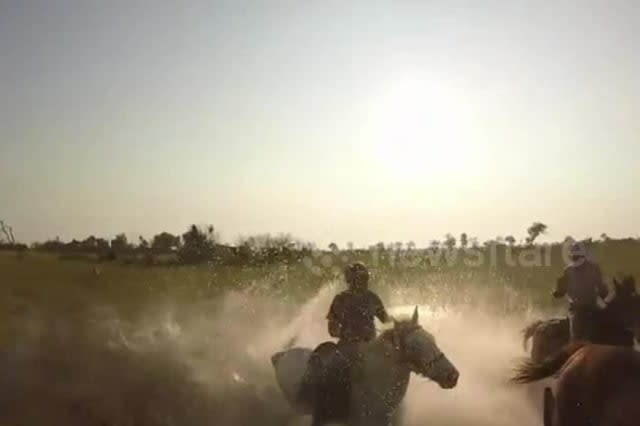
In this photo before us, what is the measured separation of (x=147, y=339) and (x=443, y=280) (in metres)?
37.8

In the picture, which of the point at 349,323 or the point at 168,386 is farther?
the point at 168,386

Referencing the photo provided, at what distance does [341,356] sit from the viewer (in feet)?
39.7

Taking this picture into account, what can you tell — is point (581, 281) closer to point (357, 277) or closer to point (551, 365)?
point (551, 365)

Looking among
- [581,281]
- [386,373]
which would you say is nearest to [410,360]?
[386,373]

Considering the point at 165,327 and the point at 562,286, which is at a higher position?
the point at 562,286

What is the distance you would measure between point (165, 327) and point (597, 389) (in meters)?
19.6

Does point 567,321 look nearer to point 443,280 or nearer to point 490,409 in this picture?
point 490,409

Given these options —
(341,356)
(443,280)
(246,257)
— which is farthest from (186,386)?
(246,257)

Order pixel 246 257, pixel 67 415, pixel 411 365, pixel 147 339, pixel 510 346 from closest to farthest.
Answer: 1. pixel 411 365
2. pixel 67 415
3. pixel 147 339
4. pixel 510 346
5. pixel 246 257

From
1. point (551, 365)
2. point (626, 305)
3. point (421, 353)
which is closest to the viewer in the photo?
point (551, 365)

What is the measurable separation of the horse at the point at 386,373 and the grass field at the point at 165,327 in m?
3.88

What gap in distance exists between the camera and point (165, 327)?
2714 cm

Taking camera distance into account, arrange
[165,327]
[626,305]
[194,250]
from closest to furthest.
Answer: [626,305]
[165,327]
[194,250]

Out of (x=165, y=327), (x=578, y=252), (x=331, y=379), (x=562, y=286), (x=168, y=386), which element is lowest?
(x=168, y=386)
